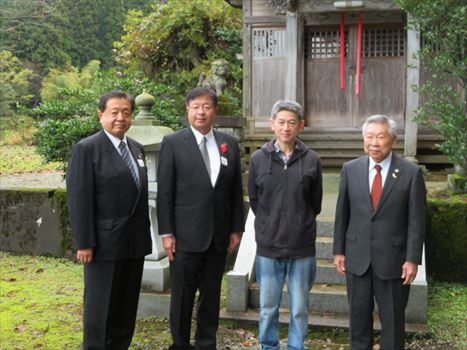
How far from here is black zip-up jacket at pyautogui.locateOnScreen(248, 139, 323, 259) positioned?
13.1 ft

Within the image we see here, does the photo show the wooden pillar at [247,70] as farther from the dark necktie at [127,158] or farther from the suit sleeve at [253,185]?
the dark necktie at [127,158]

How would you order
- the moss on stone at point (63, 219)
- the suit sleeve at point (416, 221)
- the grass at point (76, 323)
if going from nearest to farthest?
the suit sleeve at point (416, 221) → the grass at point (76, 323) → the moss on stone at point (63, 219)

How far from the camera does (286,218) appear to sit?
401 cm

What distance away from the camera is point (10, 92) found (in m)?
20.4

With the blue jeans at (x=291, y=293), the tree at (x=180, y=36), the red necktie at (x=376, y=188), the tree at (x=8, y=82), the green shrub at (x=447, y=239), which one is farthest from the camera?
the tree at (x=8, y=82)

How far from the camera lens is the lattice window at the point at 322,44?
36.0 feet

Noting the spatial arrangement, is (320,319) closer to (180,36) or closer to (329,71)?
(329,71)

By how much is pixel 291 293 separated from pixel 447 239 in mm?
3383

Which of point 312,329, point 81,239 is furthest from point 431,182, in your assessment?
point 81,239

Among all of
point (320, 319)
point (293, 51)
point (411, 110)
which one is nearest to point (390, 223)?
point (320, 319)

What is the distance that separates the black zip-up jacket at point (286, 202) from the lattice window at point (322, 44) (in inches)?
289

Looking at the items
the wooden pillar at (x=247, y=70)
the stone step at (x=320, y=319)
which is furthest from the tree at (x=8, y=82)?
the stone step at (x=320, y=319)

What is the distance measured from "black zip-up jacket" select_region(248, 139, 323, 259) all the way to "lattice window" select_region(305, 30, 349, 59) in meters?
7.34

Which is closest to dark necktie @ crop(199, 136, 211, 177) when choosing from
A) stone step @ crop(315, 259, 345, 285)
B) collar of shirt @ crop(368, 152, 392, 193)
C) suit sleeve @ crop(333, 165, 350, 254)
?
suit sleeve @ crop(333, 165, 350, 254)
